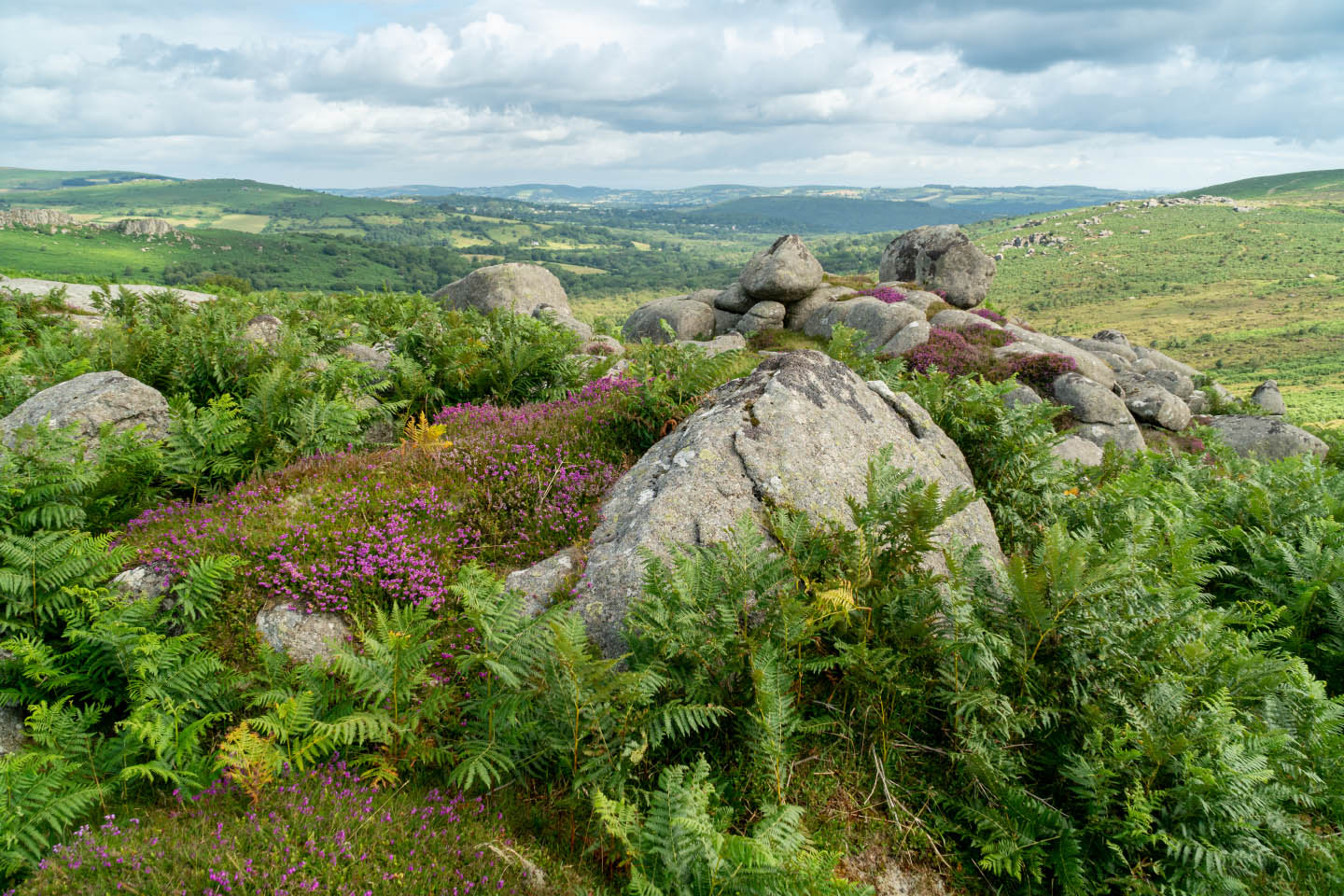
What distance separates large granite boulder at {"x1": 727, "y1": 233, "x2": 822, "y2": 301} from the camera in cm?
3406

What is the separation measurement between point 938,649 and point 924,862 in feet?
4.44

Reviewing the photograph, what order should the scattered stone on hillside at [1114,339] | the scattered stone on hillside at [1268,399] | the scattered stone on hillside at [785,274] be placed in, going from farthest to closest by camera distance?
the scattered stone on hillside at [1114,339] → the scattered stone on hillside at [785,274] → the scattered stone on hillside at [1268,399]

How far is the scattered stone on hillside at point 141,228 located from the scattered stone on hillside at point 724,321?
167308mm

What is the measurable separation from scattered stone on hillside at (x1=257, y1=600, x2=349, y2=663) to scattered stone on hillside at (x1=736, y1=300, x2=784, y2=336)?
2986 cm

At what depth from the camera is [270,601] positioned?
5.34 m

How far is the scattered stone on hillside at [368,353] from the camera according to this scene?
442 inches

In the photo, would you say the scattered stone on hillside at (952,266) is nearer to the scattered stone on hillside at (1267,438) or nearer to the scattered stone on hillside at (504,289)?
the scattered stone on hillside at (1267,438)

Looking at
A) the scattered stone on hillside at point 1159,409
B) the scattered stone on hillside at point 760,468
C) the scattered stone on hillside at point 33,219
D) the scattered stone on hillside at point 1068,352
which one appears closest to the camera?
the scattered stone on hillside at point 760,468

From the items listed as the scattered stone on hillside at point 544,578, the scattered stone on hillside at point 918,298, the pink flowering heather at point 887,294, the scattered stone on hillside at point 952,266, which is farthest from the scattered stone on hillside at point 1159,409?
the scattered stone on hillside at point 544,578

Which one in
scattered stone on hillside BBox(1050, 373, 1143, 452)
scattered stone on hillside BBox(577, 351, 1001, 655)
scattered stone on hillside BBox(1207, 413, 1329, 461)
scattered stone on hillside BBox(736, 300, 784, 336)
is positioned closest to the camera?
scattered stone on hillside BBox(577, 351, 1001, 655)

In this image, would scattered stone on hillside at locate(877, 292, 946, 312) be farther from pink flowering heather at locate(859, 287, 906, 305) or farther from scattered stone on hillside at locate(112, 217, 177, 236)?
scattered stone on hillside at locate(112, 217, 177, 236)

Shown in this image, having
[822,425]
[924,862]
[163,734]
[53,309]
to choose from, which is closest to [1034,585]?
[924,862]

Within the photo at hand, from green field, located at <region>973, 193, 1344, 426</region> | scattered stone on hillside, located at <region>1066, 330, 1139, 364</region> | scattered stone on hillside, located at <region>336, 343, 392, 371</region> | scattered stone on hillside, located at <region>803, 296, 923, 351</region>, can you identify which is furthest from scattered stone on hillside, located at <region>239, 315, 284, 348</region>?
green field, located at <region>973, 193, 1344, 426</region>

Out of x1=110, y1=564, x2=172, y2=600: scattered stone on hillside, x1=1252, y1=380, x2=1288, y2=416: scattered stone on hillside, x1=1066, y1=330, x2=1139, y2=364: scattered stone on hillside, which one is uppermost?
x1=110, y1=564, x2=172, y2=600: scattered stone on hillside
